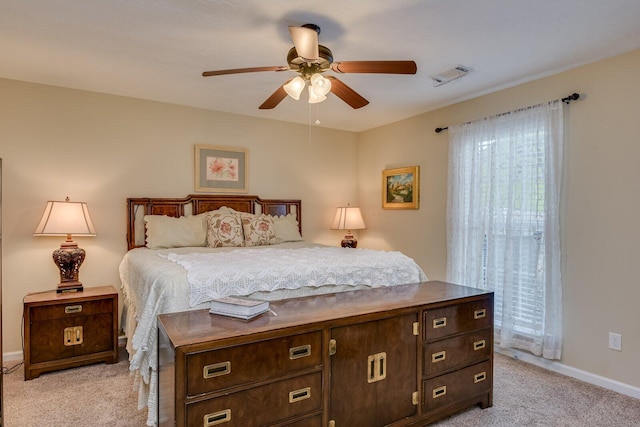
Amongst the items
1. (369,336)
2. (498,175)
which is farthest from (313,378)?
(498,175)

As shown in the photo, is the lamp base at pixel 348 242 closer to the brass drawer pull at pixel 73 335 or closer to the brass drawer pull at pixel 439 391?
the brass drawer pull at pixel 439 391

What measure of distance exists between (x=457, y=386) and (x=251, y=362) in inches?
54.7

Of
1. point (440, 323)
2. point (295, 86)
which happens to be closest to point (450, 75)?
point (295, 86)

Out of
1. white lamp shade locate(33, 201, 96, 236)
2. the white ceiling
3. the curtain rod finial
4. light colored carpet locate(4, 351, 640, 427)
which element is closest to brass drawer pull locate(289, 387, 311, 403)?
light colored carpet locate(4, 351, 640, 427)

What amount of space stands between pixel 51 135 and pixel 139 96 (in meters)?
0.87

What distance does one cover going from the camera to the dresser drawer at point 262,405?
1.55 m

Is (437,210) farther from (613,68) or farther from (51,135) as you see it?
(51,135)

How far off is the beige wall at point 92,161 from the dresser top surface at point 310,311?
229cm

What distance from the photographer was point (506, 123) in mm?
3381

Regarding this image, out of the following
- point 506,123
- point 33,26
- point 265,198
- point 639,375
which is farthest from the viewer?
point 265,198

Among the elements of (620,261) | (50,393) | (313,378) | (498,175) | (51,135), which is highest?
(51,135)

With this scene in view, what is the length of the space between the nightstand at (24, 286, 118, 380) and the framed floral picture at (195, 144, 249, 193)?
5.02 ft

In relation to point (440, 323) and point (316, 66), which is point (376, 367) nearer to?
point (440, 323)

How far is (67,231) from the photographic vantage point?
10.3 ft
